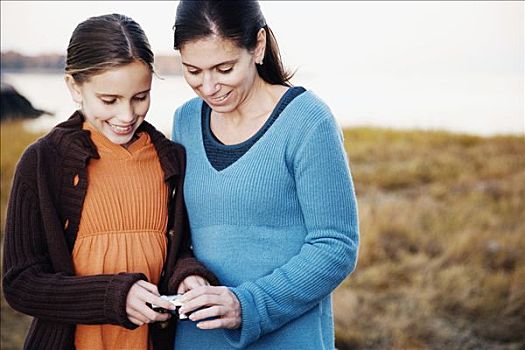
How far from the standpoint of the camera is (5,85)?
4.87 m

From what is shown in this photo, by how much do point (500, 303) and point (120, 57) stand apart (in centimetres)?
380

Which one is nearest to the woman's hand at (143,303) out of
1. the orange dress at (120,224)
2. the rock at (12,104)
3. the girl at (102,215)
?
the girl at (102,215)

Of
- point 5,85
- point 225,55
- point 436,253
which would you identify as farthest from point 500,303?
point 225,55

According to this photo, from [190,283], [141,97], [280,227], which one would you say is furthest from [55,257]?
[280,227]

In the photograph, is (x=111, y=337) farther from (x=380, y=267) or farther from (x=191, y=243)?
(x=380, y=267)

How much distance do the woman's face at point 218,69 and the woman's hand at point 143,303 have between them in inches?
18.4

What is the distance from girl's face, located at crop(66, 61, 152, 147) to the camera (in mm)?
1894

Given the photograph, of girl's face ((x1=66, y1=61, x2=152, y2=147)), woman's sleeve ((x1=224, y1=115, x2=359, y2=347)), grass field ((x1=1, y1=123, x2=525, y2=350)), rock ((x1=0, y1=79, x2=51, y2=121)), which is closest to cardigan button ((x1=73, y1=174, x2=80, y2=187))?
girl's face ((x1=66, y1=61, x2=152, y2=147))

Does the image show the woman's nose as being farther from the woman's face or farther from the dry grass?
the dry grass

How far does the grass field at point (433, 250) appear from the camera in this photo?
475 cm

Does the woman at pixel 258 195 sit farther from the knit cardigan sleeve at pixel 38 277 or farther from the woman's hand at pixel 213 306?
the knit cardigan sleeve at pixel 38 277

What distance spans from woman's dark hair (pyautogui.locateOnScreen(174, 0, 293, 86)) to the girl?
0.49ft

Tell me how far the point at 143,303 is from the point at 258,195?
37 centimetres

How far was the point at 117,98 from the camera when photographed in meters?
1.91
